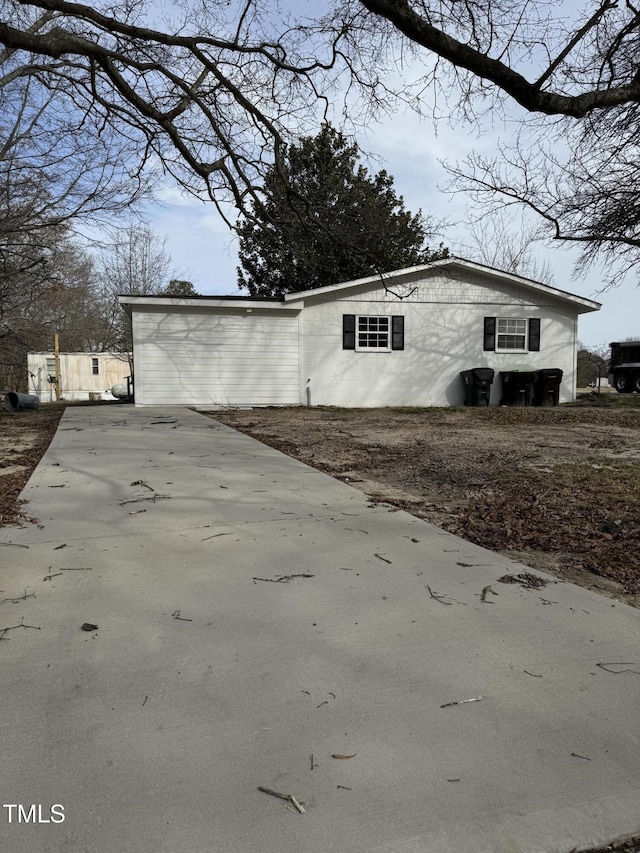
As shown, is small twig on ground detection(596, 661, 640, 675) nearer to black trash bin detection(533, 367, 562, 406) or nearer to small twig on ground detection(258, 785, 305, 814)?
small twig on ground detection(258, 785, 305, 814)

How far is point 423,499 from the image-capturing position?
17.1 feet

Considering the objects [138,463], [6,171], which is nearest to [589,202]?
[138,463]

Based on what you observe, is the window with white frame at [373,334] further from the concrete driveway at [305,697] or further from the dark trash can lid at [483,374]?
the concrete driveway at [305,697]

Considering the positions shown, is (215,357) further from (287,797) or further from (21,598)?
(287,797)

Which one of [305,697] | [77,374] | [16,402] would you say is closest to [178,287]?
[77,374]

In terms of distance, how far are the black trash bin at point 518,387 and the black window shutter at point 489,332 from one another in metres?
0.95

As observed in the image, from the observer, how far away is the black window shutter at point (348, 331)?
53.4 feet

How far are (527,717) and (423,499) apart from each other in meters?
3.23

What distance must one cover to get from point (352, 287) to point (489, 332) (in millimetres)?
4517

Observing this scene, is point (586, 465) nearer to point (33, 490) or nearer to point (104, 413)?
point (33, 490)

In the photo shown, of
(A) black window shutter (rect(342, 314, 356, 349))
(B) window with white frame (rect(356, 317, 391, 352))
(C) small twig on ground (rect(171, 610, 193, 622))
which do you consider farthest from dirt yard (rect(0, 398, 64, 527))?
(B) window with white frame (rect(356, 317, 391, 352))

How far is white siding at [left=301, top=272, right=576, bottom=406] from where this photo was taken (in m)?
16.2

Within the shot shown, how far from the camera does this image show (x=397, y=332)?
16.6 metres

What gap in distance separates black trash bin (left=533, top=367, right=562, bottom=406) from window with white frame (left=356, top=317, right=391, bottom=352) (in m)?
4.65
